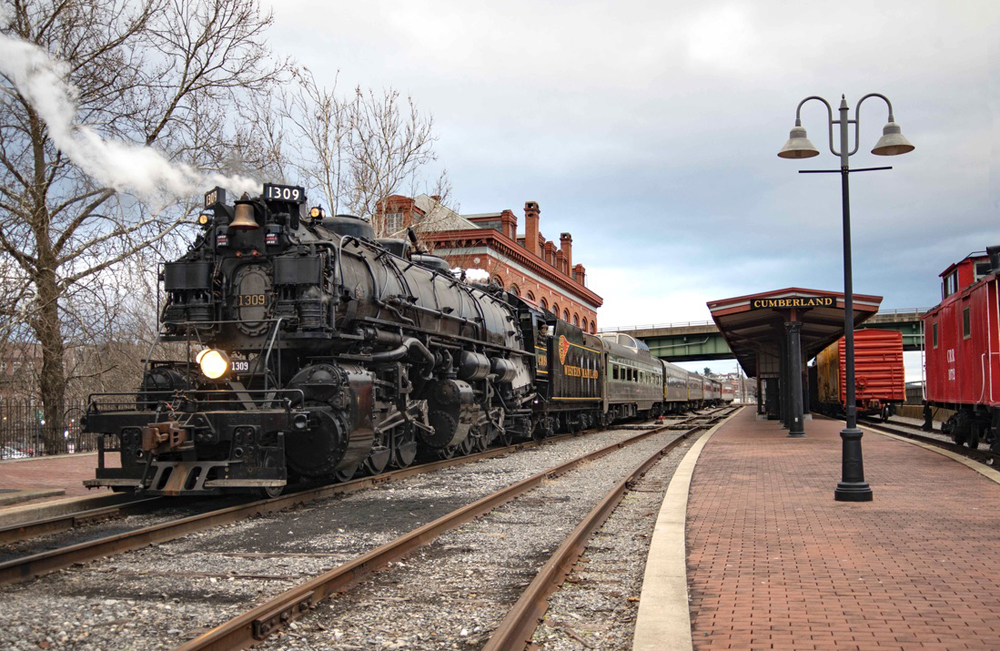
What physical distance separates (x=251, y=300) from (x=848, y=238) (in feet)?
24.5

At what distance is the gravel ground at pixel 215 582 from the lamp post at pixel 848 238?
3.56 meters

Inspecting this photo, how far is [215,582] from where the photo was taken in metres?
5.76

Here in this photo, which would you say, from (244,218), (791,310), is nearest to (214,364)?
(244,218)

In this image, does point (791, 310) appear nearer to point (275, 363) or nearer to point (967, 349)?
point (967, 349)

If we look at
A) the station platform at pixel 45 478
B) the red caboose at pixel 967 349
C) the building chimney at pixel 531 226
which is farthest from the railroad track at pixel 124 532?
the building chimney at pixel 531 226

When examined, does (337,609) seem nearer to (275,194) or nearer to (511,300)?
(275,194)

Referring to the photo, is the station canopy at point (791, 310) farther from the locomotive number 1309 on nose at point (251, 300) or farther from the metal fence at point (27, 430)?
the metal fence at point (27, 430)

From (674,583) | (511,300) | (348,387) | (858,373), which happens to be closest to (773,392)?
(858,373)

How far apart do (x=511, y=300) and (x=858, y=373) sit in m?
18.0

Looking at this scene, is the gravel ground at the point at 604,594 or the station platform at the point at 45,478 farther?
the station platform at the point at 45,478

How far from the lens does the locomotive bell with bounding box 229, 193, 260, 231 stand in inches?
390

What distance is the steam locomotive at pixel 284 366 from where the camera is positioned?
28.6 feet

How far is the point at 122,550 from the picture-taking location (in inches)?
265

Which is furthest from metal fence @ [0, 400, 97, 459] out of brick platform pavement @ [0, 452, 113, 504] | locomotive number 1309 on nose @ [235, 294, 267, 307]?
locomotive number 1309 on nose @ [235, 294, 267, 307]
